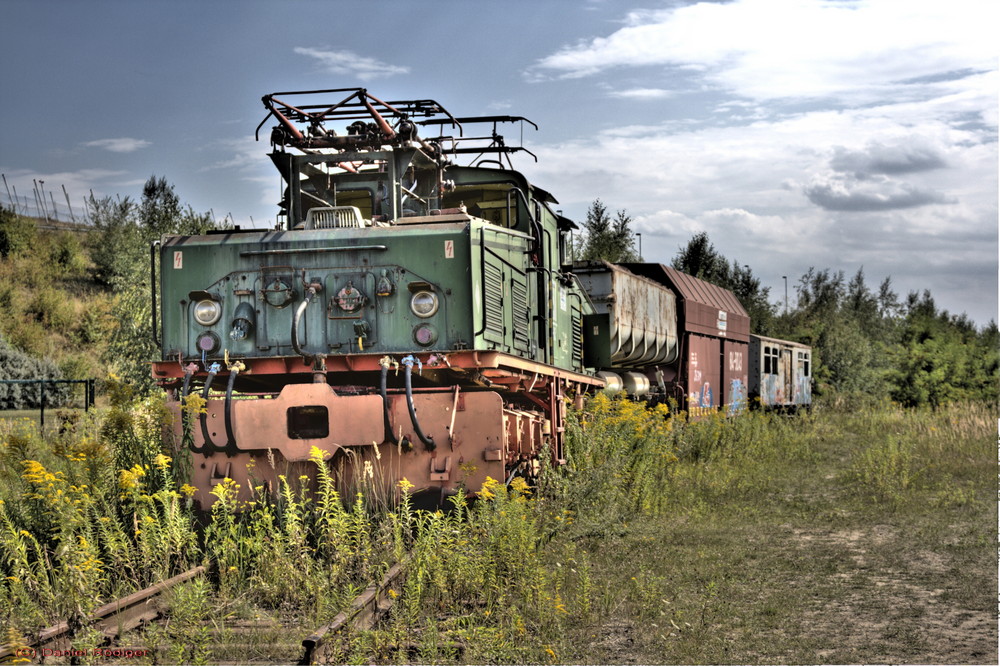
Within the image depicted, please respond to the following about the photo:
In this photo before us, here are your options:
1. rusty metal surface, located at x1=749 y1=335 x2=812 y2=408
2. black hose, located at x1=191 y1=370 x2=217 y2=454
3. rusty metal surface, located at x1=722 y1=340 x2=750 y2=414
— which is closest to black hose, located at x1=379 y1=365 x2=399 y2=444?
black hose, located at x1=191 y1=370 x2=217 y2=454

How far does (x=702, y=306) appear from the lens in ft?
66.7

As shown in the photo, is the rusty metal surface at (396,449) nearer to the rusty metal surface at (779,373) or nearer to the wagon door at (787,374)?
the rusty metal surface at (779,373)

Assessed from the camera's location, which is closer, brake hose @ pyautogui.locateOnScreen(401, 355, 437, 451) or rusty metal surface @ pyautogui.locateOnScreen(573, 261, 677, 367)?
brake hose @ pyautogui.locateOnScreen(401, 355, 437, 451)

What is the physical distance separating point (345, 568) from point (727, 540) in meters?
3.69

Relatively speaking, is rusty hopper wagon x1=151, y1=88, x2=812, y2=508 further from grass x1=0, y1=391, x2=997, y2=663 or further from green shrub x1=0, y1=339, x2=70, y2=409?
green shrub x1=0, y1=339, x2=70, y2=409

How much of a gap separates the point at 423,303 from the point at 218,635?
11.5ft

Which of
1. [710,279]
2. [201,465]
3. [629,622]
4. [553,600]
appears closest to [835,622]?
[629,622]

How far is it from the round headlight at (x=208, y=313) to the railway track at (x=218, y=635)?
9.57ft

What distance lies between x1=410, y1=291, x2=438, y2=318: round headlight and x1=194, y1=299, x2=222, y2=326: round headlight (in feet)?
5.54

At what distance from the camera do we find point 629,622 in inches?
225

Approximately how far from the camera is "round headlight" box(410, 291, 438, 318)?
8023 mm

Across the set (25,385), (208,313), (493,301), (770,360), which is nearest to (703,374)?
(770,360)

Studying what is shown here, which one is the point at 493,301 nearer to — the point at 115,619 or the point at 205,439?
the point at 205,439

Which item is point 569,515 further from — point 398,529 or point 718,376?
point 718,376
